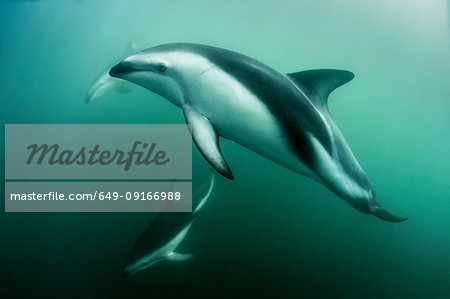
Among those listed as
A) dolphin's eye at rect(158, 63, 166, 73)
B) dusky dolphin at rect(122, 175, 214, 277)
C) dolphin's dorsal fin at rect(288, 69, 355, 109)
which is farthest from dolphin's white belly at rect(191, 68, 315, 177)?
dusky dolphin at rect(122, 175, 214, 277)

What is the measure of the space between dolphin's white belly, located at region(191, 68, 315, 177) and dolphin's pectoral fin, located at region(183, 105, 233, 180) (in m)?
0.10

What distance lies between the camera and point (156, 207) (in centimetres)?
813

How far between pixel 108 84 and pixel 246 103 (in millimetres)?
9788

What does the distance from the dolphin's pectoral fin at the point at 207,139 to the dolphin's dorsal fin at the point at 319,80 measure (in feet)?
3.85

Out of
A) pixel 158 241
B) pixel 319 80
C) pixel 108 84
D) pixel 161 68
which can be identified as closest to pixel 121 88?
pixel 108 84

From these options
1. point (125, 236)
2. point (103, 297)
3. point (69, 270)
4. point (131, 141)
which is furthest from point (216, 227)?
point (131, 141)

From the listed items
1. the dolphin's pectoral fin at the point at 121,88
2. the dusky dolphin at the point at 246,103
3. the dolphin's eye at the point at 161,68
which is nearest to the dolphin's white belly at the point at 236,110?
the dusky dolphin at the point at 246,103

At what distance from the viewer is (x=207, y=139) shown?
2.65 m

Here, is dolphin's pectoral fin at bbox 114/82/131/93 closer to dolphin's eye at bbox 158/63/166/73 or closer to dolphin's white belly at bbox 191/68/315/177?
dolphin's eye at bbox 158/63/166/73

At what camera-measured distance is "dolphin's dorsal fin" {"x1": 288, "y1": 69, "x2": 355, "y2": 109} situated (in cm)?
307

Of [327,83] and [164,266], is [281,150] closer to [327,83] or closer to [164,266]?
[327,83]

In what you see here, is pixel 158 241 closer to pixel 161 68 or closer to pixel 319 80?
pixel 161 68

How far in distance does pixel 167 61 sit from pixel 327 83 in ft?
5.95

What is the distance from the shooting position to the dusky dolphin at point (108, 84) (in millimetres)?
10531
